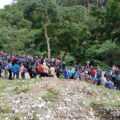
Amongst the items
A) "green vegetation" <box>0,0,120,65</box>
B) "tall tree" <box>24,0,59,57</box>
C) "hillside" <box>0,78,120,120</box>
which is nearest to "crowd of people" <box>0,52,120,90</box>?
"hillside" <box>0,78,120,120</box>

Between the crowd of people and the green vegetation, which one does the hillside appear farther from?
the green vegetation

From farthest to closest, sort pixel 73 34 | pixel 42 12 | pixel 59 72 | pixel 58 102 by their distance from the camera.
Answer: pixel 42 12
pixel 73 34
pixel 59 72
pixel 58 102

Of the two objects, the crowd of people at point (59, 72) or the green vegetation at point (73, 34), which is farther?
the green vegetation at point (73, 34)

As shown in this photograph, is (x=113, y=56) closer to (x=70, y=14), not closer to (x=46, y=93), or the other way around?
(x=70, y=14)

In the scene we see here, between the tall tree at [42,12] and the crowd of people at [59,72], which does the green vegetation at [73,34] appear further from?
the crowd of people at [59,72]

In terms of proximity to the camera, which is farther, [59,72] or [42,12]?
[42,12]

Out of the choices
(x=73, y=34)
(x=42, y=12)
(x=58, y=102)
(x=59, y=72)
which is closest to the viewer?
(x=58, y=102)

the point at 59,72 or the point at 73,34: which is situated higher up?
the point at 73,34

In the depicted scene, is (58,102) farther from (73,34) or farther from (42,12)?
(42,12)

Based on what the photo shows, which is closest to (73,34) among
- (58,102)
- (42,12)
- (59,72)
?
(42,12)

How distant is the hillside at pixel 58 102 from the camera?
1855cm

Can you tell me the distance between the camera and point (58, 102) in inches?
776

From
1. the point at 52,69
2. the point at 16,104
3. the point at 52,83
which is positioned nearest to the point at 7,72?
the point at 52,69

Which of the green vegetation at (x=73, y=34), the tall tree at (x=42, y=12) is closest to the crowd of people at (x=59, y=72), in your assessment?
the green vegetation at (x=73, y=34)
